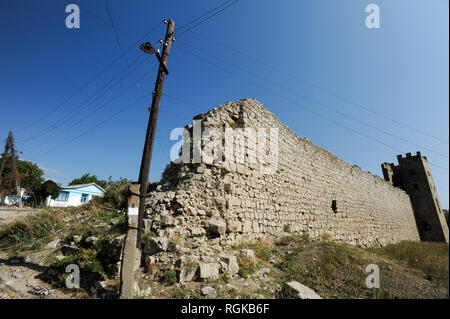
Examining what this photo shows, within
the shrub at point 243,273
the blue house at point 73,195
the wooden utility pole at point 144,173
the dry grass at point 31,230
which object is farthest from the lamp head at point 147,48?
the blue house at point 73,195

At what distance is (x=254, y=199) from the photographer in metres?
6.35

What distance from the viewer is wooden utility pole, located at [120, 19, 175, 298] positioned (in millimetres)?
3277

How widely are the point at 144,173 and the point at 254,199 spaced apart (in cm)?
357

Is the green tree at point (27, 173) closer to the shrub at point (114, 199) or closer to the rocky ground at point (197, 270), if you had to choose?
the shrub at point (114, 199)

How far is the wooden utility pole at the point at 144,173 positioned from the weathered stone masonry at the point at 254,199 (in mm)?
383

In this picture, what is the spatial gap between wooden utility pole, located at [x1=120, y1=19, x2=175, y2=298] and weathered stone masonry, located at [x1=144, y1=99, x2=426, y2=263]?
1.26ft

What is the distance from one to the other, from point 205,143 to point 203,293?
3.86 meters

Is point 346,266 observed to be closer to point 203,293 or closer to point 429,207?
point 203,293

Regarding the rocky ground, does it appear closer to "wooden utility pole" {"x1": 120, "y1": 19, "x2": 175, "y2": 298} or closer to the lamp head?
"wooden utility pole" {"x1": 120, "y1": 19, "x2": 175, "y2": 298}

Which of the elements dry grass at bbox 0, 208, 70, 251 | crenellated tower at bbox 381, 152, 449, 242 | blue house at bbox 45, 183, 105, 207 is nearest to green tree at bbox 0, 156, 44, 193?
blue house at bbox 45, 183, 105, 207

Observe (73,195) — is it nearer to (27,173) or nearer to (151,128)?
(27,173)

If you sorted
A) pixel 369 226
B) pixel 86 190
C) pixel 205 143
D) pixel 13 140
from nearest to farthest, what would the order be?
pixel 205 143 < pixel 369 226 < pixel 13 140 < pixel 86 190

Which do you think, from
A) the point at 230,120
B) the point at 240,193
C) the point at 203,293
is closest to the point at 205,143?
the point at 230,120

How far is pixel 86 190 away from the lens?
92.0 feet
